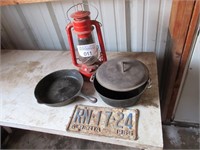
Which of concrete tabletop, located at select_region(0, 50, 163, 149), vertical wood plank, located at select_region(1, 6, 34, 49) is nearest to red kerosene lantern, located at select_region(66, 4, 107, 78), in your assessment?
concrete tabletop, located at select_region(0, 50, 163, 149)

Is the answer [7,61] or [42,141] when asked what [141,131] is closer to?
[7,61]

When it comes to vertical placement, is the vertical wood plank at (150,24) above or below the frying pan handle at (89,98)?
above

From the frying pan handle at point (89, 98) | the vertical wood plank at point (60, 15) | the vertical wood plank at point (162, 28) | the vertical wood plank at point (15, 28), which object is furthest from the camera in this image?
the vertical wood plank at point (15, 28)

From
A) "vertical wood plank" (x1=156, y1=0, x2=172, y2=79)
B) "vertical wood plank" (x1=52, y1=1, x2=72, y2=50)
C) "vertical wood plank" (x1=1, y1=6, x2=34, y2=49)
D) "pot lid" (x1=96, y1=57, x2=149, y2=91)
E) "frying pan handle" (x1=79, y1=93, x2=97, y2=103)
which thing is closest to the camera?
"pot lid" (x1=96, y1=57, x2=149, y2=91)

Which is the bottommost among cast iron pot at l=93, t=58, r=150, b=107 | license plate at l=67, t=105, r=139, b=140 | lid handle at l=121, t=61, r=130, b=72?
license plate at l=67, t=105, r=139, b=140

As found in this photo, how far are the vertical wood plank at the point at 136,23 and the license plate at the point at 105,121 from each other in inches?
19.7

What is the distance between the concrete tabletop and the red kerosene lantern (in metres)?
0.10

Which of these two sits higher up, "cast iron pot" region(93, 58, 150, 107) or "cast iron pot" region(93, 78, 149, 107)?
"cast iron pot" region(93, 58, 150, 107)

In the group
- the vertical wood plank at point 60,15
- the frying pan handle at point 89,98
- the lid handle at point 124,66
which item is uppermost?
the vertical wood plank at point 60,15

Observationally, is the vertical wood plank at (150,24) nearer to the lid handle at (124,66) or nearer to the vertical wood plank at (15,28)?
the lid handle at (124,66)

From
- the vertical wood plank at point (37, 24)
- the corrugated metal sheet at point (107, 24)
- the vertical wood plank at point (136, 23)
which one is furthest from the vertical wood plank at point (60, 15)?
the vertical wood plank at point (136, 23)

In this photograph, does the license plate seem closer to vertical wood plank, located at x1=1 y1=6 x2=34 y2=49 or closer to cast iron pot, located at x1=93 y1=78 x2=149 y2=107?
cast iron pot, located at x1=93 y1=78 x2=149 y2=107

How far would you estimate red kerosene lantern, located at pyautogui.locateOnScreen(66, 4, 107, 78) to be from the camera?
2.18 feet

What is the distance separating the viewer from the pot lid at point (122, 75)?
59cm
